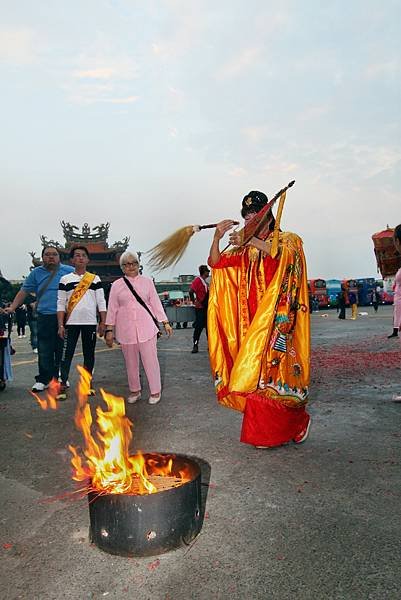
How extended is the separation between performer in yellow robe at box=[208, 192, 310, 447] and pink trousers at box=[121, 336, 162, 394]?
1634 mm

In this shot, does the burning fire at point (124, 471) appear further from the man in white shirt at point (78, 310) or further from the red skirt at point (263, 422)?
the man in white shirt at point (78, 310)

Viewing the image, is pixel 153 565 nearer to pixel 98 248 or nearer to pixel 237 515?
pixel 237 515

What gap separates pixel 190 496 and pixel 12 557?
1.00 m

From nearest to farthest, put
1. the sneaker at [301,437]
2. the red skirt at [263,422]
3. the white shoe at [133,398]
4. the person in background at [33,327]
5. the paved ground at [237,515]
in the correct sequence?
the paved ground at [237,515], the red skirt at [263,422], the sneaker at [301,437], the white shoe at [133,398], the person in background at [33,327]

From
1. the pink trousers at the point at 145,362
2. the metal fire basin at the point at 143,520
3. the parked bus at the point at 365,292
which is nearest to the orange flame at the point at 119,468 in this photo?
the metal fire basin at the point at 143,520

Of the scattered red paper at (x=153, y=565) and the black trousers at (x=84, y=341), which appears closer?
the scattered red paper at (x=153, y=565)

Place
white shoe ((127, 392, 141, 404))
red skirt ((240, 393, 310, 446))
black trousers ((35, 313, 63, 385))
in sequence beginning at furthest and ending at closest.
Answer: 1. black trousers ((35, 313, 63, 385))
2. white shoe ((127, 392, 141, 404))
3. red skirt ((240, 393, 310, 446))

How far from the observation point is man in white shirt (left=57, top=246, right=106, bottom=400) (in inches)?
240

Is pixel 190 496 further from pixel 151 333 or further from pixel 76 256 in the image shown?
pixel 76 256

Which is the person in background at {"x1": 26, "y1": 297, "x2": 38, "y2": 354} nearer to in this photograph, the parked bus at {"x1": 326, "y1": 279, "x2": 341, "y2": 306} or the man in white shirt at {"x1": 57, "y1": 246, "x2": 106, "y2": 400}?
the man in white shirt at {"x1": 57, "y1": 246, "x2": 106, "y2": 400}

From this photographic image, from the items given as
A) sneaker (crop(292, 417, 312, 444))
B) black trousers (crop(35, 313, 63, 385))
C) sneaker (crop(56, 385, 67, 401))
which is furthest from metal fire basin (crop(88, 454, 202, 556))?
black trousers (crop(35, 313, 63, 385))

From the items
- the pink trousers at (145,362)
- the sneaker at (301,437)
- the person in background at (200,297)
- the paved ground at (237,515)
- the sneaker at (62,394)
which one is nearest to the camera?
the paved ground at (237,515)

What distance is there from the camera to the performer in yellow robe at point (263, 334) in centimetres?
365

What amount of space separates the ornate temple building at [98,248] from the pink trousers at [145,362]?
44.4 meters
